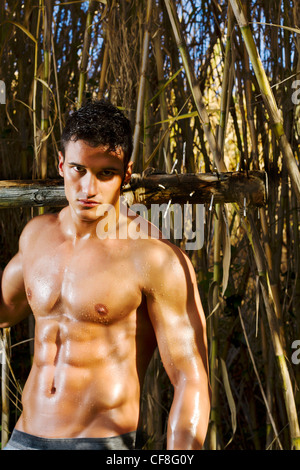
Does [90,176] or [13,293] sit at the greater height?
[90,176]

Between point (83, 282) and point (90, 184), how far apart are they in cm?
16

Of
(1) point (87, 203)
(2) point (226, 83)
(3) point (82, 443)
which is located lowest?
(3) point (82, 443)

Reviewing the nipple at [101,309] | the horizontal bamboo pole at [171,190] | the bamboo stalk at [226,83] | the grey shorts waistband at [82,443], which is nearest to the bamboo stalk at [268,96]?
the horizontal bamboo pole at [171,190]

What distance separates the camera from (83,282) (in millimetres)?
1027

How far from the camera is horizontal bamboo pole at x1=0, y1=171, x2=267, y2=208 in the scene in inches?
43.9

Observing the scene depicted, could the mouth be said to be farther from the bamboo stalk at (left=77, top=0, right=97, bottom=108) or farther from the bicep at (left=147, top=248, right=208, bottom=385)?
the bamboo stalk at (left=77, top=0, right=97, bottom=108)

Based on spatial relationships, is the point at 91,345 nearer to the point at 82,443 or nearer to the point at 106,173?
the point at 82,443

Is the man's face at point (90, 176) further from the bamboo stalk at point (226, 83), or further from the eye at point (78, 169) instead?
the bamboo stalk at point (226, 83)

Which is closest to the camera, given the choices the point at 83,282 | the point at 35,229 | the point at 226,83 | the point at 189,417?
the point at 189,417

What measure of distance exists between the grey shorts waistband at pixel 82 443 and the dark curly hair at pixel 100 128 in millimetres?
424

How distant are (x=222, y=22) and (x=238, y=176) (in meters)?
0.84

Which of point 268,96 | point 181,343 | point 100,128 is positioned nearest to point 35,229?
point 100,128

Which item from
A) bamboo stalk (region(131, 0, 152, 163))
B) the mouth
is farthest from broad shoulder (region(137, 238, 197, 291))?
bamboo stalk (region(131, 0, 152, 163))
